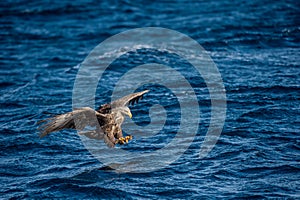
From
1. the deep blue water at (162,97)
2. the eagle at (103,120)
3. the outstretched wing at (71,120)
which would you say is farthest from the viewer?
the deep blue water at (162,97)

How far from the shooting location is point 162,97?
16.9m

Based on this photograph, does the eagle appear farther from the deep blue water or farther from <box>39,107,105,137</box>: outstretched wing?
the deep blue water

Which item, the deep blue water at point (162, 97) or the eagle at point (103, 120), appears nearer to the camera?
the eagle at point (103, 120)

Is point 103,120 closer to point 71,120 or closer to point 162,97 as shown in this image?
point 71,120

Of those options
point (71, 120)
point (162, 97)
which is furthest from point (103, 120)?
point (162, 97)

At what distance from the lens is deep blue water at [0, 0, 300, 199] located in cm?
1193

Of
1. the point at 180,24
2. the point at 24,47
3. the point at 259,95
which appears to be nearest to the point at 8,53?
the point at 24,47

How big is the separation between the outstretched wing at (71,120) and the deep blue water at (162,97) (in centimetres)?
161

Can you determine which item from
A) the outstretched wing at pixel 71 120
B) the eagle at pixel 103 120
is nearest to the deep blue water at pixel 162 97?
the eagle at pixel 103 120

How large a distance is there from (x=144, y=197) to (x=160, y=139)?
2.92 metres

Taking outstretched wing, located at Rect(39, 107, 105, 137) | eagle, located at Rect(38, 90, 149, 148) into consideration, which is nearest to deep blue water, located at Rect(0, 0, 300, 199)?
eagle, located at Rect(38, 90, 149, 148)

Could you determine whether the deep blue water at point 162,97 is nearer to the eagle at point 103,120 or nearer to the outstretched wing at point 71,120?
the eagle at point 103,120

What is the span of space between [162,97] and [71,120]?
21.2 ft

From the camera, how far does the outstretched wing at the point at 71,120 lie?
34.4ft
